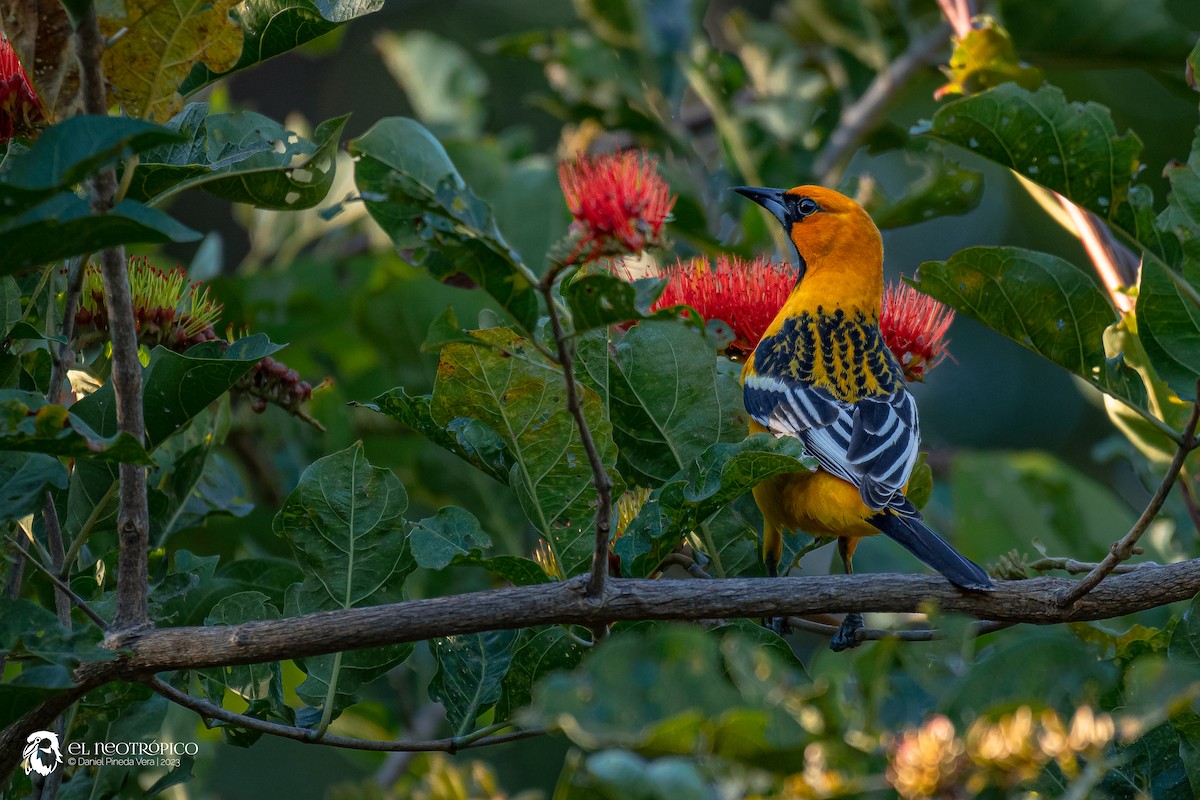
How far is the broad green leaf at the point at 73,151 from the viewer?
1.35m

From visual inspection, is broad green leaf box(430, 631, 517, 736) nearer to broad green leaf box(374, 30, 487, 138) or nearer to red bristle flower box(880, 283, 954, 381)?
red bristle flower box(880, 283, 954, 381)

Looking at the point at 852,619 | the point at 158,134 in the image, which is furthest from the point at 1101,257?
the point at 158,134

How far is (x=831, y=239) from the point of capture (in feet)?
11.9

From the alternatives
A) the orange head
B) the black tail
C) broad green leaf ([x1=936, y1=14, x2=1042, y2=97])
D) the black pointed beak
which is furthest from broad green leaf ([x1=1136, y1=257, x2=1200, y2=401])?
the black pointed beak

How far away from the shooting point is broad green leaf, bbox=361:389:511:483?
210 centimetres

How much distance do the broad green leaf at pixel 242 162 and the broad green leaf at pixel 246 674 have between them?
29.1 inches

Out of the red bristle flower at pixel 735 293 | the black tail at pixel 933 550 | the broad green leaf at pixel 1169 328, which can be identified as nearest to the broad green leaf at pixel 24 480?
the red bristle flower at pixel 735 293

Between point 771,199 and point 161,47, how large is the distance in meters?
2.34

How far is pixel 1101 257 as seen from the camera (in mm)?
2840

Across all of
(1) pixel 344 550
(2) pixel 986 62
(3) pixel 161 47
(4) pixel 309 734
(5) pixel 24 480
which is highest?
(3) pixel 161 47

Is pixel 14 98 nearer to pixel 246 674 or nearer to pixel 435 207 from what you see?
pixel 435 207

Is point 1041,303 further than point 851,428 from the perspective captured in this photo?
No

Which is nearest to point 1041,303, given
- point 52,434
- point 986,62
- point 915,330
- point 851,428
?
point 915,330

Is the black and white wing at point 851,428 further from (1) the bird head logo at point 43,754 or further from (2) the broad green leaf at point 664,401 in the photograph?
(1) the bird head logo at point 43,754
